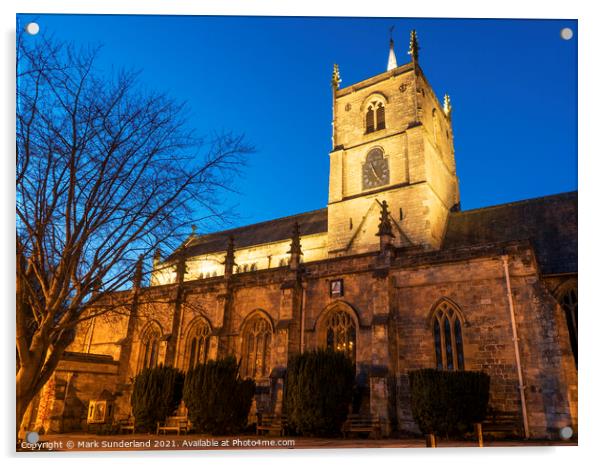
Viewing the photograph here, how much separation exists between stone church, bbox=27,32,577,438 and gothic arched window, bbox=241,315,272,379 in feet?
0.17

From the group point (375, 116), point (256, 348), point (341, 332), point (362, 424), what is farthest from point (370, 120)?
point (362, 424)

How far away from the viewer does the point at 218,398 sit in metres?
14.7

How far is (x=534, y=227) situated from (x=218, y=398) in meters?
16.0

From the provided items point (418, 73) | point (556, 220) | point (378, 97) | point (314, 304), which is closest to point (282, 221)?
point (378, 97)

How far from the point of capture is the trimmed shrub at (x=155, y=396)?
1586 cm

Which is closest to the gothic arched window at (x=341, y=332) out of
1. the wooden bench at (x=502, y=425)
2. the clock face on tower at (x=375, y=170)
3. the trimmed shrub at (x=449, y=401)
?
the trimmed shrub at (x=449, y=401)

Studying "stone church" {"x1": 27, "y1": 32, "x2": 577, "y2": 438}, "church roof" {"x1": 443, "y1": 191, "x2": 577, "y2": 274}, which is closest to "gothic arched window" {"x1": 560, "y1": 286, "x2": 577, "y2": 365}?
"stone church" {"x1": 27, "y1": 32, "x2": 577, "y2": 438}

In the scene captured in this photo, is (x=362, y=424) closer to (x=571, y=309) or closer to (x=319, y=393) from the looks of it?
(x=319, y=393)

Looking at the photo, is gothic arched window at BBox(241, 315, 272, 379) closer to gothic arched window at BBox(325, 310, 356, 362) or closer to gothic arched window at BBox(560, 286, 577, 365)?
gothic arched window at BBox(325, 310, 356, 362)

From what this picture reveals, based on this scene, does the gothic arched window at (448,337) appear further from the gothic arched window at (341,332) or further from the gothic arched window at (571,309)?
the gothic arched window at (571,309)

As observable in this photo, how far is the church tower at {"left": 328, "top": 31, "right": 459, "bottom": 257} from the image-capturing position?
24.4 meters

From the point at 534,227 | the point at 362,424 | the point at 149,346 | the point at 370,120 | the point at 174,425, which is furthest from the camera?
the point at 370,120

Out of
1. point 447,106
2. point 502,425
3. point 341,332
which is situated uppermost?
point 447,106
